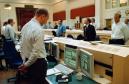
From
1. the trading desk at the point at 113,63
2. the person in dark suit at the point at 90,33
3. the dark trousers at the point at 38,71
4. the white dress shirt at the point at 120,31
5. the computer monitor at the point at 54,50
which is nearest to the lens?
the trading desk at the point at 113,63

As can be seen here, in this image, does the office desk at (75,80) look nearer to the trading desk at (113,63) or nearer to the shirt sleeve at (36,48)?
the trading desk at (113,63)

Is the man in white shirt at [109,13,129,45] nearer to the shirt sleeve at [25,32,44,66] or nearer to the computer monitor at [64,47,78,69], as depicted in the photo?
the computer monitor at [64,47,78,69]

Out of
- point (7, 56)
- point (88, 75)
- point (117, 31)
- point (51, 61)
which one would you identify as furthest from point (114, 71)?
point (7, 56)

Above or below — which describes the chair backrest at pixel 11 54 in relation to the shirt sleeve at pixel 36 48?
below

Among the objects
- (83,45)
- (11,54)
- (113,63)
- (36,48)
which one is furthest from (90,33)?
(113,63)

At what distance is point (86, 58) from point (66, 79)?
0.36 m

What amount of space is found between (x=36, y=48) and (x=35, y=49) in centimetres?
2

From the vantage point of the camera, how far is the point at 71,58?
2.87m

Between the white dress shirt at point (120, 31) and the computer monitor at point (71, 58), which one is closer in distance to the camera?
the computer monitor at point (71, 58)

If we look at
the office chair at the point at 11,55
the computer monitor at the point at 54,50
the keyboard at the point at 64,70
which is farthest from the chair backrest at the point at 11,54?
the keyboard at the point at 64,70

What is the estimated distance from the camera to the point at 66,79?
241 cm

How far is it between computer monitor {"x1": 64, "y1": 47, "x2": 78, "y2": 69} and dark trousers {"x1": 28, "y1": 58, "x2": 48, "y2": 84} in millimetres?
429

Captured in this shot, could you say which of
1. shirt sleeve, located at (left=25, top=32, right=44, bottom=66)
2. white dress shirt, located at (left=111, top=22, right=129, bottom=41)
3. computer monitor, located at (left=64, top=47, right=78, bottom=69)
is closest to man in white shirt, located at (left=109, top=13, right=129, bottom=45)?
white dress shirt, located at (left=111, top=22, right=129, bottom=41)

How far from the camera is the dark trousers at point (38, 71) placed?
8.32ft
